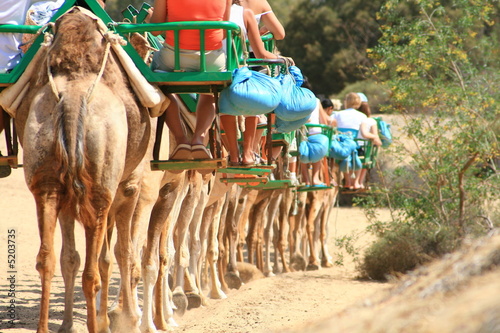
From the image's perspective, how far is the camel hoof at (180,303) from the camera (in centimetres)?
1012

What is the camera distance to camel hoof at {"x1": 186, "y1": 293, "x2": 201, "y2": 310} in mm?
10820

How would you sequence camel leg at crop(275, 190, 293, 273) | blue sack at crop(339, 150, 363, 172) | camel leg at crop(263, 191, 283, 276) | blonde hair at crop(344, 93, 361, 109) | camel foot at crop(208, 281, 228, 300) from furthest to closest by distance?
blonde hair at crop(344, 93, 361, 109), blue sack at crop(339, 150, 363, 172), camel leg at crop(275, 190, 293, 273), camel leg at crop(263, 191, 283, 276), camel foot at crop(208, 281, 228, 300)

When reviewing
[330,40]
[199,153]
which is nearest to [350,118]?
[199,153]

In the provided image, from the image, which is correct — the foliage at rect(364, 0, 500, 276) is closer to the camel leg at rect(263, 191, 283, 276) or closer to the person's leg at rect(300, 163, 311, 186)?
the person's leg at rect(300, 163, 311, 186)

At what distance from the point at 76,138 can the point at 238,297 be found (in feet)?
18.7

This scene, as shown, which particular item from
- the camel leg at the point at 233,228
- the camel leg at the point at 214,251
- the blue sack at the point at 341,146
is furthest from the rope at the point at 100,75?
the blue sack at the point at 341,146

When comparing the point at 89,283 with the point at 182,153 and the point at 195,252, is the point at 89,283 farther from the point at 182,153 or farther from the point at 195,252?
the point at 195,252

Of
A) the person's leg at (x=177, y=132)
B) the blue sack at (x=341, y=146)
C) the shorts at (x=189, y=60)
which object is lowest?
the person's leg at (x=177, y=132)

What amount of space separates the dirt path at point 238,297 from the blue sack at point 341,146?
2242mm

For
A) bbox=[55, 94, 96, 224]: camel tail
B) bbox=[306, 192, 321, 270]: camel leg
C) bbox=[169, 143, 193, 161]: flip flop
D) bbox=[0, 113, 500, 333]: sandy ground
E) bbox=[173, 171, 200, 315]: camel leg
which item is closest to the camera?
bbox=[0, 113, 500, 333]: sandy ground

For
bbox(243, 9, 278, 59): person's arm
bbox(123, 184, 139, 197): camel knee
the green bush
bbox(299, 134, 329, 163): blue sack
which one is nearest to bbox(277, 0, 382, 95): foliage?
the green bush

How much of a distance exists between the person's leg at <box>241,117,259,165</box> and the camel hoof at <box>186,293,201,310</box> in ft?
10.1

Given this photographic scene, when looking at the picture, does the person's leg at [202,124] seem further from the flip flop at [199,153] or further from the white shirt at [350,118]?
the white shirt at [350,118]

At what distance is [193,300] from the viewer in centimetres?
1084
